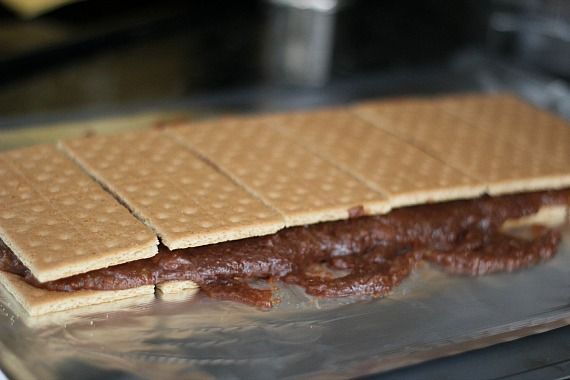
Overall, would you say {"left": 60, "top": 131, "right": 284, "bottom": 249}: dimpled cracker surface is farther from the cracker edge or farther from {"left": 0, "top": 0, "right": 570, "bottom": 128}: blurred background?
{"left": 0, "top": 0, "right": 570, "bottom": 128}: blurred background

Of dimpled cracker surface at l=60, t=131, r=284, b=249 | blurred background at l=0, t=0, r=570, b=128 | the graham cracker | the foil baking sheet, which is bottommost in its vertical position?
the foil baking sheet

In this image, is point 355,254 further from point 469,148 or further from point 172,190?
point 469,148

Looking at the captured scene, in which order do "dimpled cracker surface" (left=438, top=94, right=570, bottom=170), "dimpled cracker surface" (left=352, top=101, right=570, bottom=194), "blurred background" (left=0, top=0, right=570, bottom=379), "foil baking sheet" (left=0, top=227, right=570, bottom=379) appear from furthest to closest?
1. "blurred background" (left=0, top=0, right=570, bottom=379)
2. "dimpled cracker surface" (left=438, top=94, right=570, bottom=170)
3. "dimpled cracker surface" (left=352, top=101, right=570, bottom=194)
4. "foil baking sheet" (left=0, top=227, right=570, bottom=379)

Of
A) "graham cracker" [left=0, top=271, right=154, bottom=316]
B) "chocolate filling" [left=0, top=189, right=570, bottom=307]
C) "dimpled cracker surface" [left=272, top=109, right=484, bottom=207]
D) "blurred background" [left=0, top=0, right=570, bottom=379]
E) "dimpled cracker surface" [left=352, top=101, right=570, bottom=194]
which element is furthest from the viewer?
"blurred background" [left=0, top=0, right=570, bottom=379]

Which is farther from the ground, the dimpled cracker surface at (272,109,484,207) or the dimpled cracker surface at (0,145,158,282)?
the dimpled cracker surface at (272,109,484,207)

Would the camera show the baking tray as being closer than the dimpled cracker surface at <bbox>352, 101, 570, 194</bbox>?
Yes

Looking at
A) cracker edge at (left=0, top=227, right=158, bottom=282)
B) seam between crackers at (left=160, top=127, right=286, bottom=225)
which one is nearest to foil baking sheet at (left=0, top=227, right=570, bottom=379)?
cracker edge at (left=0, top=227, right=158, bottom=282)

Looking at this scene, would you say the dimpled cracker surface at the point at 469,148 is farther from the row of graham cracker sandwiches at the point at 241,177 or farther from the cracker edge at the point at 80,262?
the cracker edge at the point at 80,262

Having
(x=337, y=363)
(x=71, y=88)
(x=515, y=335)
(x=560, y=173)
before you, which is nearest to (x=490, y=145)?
(x=560, y=173)
